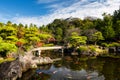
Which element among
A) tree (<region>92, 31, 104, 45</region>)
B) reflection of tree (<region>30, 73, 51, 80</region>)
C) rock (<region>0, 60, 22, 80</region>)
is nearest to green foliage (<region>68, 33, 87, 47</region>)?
tree (<region>92, 31, 104, 45</region>)

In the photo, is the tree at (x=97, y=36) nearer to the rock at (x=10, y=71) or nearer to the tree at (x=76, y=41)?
the tree at (x=76, y=41)

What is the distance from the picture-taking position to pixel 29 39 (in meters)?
48.6

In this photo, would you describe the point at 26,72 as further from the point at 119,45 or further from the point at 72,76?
the point at 119,45

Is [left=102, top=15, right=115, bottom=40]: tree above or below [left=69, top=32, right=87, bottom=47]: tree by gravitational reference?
above

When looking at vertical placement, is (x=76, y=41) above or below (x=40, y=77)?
above

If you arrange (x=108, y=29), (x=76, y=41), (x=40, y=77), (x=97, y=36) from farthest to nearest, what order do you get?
(x=108, y=29), (x=97, y=36), (x=76, y=41), (x=40, y=77)

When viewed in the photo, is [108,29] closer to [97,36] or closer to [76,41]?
[97,36]

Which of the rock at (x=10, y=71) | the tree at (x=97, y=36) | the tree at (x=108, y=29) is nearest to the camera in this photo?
the rock at (x=10, y=71)

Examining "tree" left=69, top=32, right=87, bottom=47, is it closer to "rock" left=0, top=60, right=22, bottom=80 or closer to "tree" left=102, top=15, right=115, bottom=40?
"tree" left=102, top=15, right=115, bottom=40

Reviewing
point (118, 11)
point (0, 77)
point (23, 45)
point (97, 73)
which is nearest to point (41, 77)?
point (0, 77)

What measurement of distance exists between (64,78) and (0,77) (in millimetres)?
7359

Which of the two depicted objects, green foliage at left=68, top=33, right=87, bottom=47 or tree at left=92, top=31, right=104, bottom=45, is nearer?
green foliage at left=68, top=33, right=87, bottom=47

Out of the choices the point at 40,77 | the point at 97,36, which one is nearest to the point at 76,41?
the point at 97,36

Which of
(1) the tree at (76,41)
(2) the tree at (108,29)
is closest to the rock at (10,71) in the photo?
(1) the tree at (76,41)
